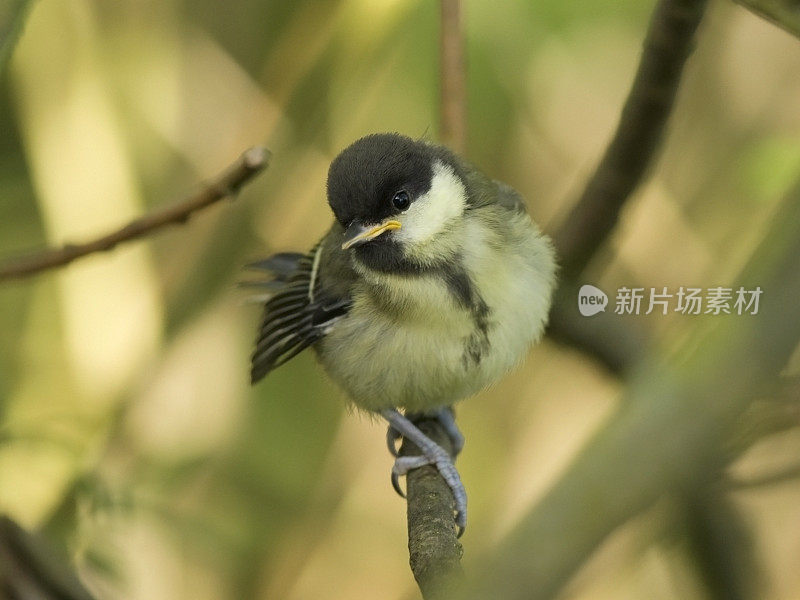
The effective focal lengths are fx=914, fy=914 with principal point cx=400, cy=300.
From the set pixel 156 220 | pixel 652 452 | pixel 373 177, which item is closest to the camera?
pixel 652 452

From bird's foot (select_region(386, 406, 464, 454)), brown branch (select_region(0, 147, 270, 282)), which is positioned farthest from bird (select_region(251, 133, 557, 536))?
brown branch (select_region(0, 147, 270, 282))

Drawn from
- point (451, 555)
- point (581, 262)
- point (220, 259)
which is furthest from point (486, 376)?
point (220, 259)

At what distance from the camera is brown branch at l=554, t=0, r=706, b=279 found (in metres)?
1.46

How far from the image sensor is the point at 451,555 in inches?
48.5

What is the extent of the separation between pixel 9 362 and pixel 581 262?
1.49 metres

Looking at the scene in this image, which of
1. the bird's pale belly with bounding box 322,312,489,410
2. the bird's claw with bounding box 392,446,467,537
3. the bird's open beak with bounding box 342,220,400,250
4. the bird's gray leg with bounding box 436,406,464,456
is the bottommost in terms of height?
the bird's claw with bounding box 392,446,467,537

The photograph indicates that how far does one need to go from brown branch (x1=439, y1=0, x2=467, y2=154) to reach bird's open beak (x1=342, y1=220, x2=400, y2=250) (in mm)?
398

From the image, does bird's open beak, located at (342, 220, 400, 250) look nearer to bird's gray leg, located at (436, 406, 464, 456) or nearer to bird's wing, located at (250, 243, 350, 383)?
bird's wing, located at (250, 243, 350, 383)

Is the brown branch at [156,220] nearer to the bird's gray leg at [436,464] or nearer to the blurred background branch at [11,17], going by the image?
the blurred background branch at [11,17]

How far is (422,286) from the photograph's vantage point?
169 centimetres

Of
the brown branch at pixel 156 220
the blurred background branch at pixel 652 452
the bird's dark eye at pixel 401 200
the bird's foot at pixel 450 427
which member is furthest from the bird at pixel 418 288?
the blurred background branch at pixel 652 452

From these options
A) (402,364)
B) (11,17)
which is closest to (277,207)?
(402,364)

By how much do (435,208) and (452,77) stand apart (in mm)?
376

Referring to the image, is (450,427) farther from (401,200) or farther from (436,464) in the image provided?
(401,200)
